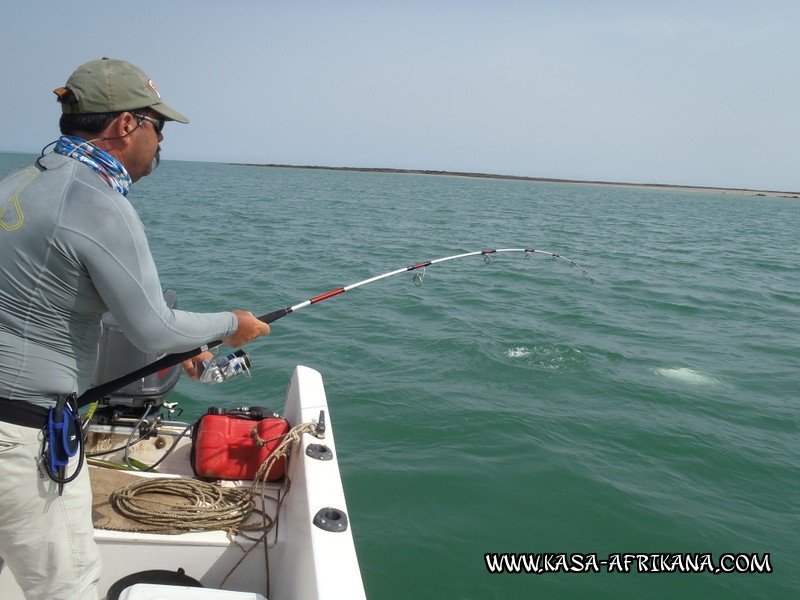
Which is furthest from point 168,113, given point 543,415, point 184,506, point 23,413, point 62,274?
point 543,415

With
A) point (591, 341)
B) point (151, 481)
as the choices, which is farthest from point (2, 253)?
point (591, 341)

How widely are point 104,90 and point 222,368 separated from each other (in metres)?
1.58

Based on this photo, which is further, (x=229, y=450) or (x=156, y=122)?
(x=229, y=450)

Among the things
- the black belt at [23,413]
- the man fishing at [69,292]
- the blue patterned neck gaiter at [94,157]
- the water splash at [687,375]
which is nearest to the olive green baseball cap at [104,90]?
the man fishing at [69,292]

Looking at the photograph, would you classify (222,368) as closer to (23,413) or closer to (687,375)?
(23,413)

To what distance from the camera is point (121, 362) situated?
4180 mm

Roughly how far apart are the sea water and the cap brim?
3.29m

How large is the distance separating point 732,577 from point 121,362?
14.6 feet

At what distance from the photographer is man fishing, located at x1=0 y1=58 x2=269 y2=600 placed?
184 centimetres

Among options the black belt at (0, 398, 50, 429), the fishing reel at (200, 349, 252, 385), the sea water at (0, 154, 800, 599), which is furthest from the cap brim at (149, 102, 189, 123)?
the sea water at (0, 154, 800, 599)

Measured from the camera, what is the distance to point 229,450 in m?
3.64

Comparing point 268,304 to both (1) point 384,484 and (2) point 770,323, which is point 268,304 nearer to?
(1) point 384,484

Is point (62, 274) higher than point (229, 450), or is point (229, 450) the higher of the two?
point (62, 274)

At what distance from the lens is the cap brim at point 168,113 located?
211 cm
